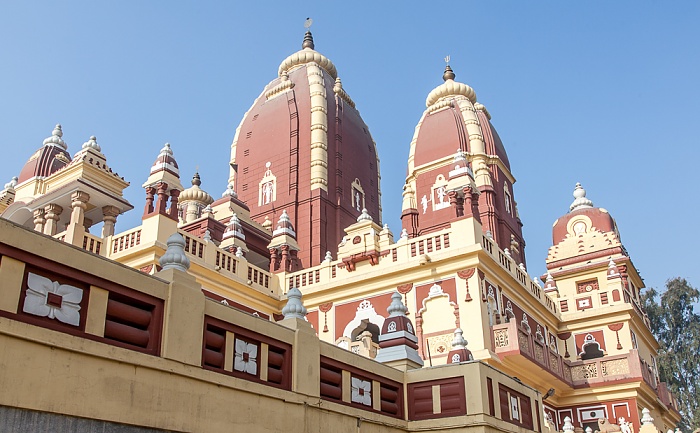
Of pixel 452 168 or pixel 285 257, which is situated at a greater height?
pixel 452 168

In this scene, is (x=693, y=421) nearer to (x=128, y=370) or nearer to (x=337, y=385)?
(x=337, y=385)

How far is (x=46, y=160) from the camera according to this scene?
78.3 ft

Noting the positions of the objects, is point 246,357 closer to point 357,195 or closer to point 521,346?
point 521,346

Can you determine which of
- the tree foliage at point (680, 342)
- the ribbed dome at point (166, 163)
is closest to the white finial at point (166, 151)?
the ribbed dome at point (166, 163)

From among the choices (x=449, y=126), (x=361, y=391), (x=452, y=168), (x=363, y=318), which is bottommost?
(x=361, y=391)

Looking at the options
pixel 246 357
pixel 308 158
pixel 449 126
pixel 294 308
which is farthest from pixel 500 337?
pixel 449 126

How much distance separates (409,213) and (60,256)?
86.1 ft

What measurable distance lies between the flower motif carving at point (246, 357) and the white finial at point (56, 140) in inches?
793

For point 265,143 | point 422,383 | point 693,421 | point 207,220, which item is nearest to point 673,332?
point 693,421

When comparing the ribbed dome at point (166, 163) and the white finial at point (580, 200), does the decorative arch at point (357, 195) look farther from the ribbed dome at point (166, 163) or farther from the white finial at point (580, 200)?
the ribbed dome at point (166, 163)

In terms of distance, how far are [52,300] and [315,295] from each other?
54.4ft

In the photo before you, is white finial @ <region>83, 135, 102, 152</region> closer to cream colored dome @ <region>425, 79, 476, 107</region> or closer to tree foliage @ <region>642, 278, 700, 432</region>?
cream colored dome @ <region>425, 79, 476, 107</region>

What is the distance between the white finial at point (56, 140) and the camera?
24.9 m

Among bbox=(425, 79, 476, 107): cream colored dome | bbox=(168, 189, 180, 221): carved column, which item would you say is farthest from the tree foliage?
bbox=(168, 189, 180, 221): carved column
